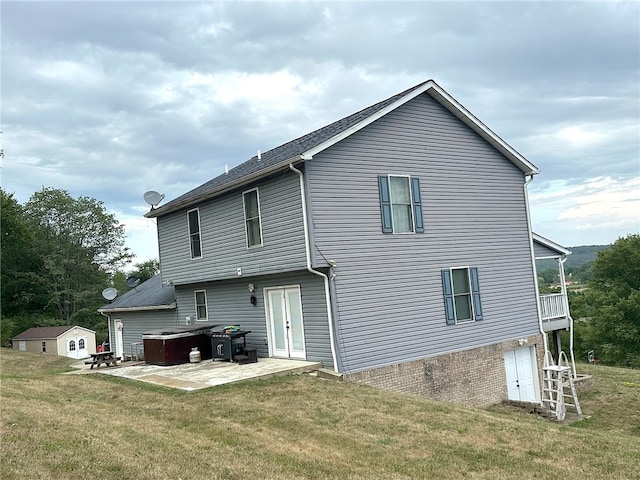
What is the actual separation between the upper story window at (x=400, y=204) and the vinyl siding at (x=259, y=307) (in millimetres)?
2423

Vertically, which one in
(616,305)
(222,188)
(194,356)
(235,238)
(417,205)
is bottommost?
(616,305)

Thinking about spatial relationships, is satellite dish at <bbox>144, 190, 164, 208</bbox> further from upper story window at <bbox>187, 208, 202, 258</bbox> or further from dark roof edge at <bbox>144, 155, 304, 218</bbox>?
upper story window at <bbox>187, 208, 202, 258</bbox>

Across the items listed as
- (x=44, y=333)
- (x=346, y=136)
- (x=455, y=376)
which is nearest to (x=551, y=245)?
(x=455, y=376)

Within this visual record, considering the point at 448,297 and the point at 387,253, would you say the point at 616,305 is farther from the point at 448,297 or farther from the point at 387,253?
the point at 387,253

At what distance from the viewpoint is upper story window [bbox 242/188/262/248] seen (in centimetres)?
1331

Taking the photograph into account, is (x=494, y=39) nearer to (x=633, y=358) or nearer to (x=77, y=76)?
(x=77, y=76)

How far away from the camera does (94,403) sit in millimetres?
9578

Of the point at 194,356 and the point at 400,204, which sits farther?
the point at 194,356

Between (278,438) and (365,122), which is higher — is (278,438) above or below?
below

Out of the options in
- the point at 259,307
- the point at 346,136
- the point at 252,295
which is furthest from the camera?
the point at 252,295

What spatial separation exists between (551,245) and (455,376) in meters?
6.20

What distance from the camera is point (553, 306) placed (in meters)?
17.3

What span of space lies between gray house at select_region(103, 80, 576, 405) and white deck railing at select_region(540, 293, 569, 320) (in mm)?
553

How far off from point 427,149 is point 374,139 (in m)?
1.93
